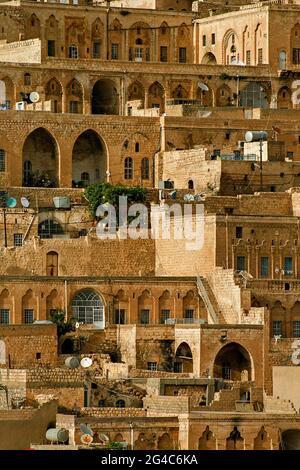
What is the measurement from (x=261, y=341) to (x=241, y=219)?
5600 millimetres

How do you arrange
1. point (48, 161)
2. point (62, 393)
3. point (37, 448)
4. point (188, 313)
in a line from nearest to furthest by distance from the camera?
point (37, 448) → point (62, 393) → point (188, 313) → point (48, 161)

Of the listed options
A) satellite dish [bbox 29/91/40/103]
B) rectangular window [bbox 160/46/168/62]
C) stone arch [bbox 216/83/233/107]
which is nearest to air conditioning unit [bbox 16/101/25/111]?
satellite dish [bbox 29/91/40/103]

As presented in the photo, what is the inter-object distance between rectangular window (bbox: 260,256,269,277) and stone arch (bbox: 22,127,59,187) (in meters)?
9.55

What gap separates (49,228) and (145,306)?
19.0 ft

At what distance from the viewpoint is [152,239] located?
387ft

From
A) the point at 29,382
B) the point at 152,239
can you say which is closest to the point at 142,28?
the point at 152,239

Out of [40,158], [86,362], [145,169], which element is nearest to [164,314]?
[86,362]

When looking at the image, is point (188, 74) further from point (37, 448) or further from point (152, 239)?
A: point (37, 448)

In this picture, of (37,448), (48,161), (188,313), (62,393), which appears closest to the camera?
(37,448)

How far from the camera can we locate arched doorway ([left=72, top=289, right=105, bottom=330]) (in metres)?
115

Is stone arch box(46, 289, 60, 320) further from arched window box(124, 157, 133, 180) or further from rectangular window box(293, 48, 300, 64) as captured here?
rectangular window box(293, 48, 300, 64)

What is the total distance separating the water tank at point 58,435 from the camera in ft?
339

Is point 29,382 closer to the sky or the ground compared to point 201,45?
closer to the ground

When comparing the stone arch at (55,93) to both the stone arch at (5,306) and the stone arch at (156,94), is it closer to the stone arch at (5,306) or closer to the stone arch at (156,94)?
the stone arch at (156,94)
